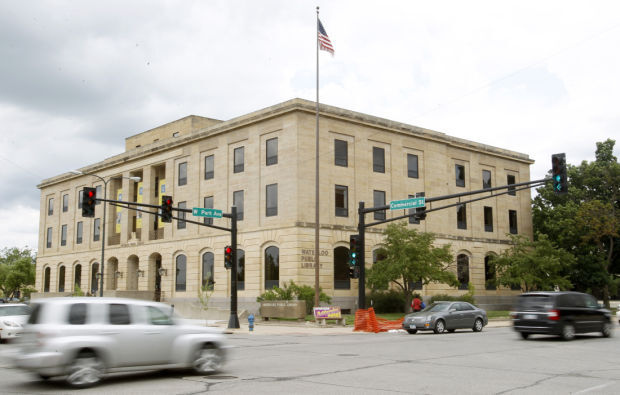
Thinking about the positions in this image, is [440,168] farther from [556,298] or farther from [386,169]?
[556,298]

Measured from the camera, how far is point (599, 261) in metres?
53.7

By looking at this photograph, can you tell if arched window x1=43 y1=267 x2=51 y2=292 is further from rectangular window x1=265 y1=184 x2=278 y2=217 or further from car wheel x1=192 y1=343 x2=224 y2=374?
car wheel x1=192 y1=343 x2=224 y2=374

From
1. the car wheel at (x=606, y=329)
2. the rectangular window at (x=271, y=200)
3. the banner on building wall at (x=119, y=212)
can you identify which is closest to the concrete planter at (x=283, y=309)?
the rectangular window at (x=271, y=200)

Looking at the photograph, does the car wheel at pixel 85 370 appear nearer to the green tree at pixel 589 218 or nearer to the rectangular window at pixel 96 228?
the green tree at pixel 589 218

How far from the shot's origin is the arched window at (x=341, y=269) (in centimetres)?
4322

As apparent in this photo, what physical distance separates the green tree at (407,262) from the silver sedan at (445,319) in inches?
447

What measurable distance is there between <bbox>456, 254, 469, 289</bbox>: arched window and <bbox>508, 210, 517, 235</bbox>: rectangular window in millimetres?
7118

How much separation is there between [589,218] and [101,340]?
47.5 metres

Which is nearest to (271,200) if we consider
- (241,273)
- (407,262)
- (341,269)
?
(241,273)

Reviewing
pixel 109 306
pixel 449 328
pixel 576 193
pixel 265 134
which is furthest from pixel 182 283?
pixel 109 306

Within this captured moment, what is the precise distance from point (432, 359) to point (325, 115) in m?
29.6

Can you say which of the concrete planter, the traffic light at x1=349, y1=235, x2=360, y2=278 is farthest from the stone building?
the traffic light at x1=349, y1=235, x2=360, y2=278

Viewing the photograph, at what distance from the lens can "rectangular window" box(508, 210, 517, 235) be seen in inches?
2232

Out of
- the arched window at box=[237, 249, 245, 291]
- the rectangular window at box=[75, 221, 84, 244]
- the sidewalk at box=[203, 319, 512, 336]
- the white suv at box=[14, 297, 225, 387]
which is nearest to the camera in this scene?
the white suv at box=[14, 297, 225, 387]
